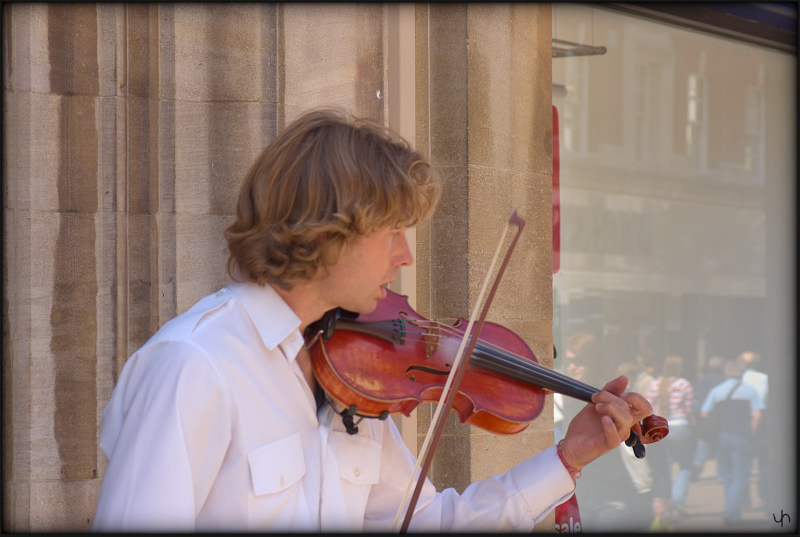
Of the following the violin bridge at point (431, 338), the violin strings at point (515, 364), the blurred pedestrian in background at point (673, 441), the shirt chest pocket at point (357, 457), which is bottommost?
the blurred pedestrian in background at point (673, 441)

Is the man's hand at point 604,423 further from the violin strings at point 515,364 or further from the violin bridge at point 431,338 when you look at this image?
the violin bridge at point 431,338

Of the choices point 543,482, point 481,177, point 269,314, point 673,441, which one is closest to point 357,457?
point 269,314

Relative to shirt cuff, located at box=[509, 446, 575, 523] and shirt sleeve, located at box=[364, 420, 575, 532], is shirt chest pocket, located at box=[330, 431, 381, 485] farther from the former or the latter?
shirt cuff, located at box=[509, 446, 575, 523]

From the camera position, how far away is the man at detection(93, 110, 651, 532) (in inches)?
53.3

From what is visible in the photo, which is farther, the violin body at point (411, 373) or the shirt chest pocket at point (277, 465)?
the violin body at point (411, 373)

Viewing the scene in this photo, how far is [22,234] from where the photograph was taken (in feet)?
8.11

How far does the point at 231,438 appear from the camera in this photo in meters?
1.44

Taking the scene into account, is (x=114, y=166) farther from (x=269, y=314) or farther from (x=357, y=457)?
(x=357, y=457)

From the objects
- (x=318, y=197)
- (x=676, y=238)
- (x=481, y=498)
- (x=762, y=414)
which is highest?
(x=318, y=197)

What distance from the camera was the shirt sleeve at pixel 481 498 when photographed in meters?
1.84

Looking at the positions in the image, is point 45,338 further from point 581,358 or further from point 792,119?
point 792,119

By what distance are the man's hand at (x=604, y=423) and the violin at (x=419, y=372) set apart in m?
0.06

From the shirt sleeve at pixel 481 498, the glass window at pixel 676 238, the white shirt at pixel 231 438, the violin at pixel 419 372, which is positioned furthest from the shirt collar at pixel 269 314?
the glass window at pixel 676 238

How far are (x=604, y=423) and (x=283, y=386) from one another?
72cm
